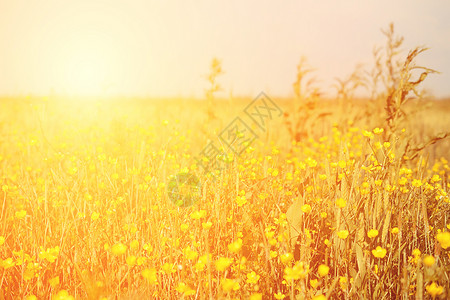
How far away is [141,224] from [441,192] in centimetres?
226

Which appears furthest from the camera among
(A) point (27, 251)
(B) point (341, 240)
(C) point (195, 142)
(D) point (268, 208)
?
(C) point (195, 142)

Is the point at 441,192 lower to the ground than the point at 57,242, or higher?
higher

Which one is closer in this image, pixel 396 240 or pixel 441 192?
pixel 396 240

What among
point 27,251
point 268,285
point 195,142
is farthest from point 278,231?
point 195,142

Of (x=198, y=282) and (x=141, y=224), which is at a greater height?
(x=141, y=224)

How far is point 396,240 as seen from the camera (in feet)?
7.16

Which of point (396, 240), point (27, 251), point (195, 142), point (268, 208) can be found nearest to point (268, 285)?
point (268, 208)

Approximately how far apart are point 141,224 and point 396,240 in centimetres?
168

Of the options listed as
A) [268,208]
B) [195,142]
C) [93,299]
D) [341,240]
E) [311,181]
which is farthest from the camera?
[195,142]

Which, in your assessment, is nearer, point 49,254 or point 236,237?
point 49,254

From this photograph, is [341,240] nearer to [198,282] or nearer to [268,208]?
[268,208]

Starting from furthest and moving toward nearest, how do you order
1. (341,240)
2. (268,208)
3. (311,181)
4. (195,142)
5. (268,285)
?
(195,142) → (311,181) → (268,208) → (341,240) → (268,285)

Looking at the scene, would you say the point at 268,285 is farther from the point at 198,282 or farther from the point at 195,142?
the point at 195,142

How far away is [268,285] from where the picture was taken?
1774 millimetres
